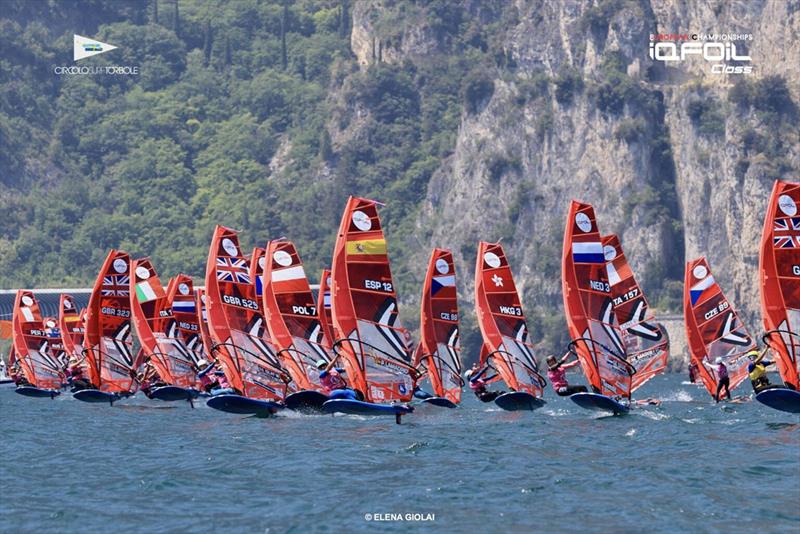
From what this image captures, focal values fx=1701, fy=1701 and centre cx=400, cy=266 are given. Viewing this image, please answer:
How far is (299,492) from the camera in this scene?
1348 inches

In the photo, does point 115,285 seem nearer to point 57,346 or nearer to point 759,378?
point 57,346

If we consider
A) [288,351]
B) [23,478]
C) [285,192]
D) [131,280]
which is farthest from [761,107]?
[23,478]

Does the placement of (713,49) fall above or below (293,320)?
above

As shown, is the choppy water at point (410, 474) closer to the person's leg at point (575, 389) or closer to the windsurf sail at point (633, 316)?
the person's leg at point (575, 389)

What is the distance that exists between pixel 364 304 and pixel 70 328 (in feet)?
129

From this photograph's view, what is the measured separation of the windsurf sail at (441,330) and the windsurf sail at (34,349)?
91.1ft

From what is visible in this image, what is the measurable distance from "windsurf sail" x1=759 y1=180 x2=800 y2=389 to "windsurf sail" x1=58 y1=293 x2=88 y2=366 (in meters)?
43.3

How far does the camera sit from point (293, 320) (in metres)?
55.1

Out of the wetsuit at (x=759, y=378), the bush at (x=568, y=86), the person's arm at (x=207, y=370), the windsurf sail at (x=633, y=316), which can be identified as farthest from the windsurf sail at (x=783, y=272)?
the bush at (x=568, y=86)

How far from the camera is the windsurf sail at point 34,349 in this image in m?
81.0

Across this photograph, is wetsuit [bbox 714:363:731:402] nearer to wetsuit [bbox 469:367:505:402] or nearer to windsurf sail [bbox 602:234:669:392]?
windsurf sail [bbox 602:234:669:392]

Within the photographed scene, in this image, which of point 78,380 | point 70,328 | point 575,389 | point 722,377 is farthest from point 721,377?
point 70,328

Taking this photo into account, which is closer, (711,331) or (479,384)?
(479,384)

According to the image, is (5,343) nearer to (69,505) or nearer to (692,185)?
(692,185)
